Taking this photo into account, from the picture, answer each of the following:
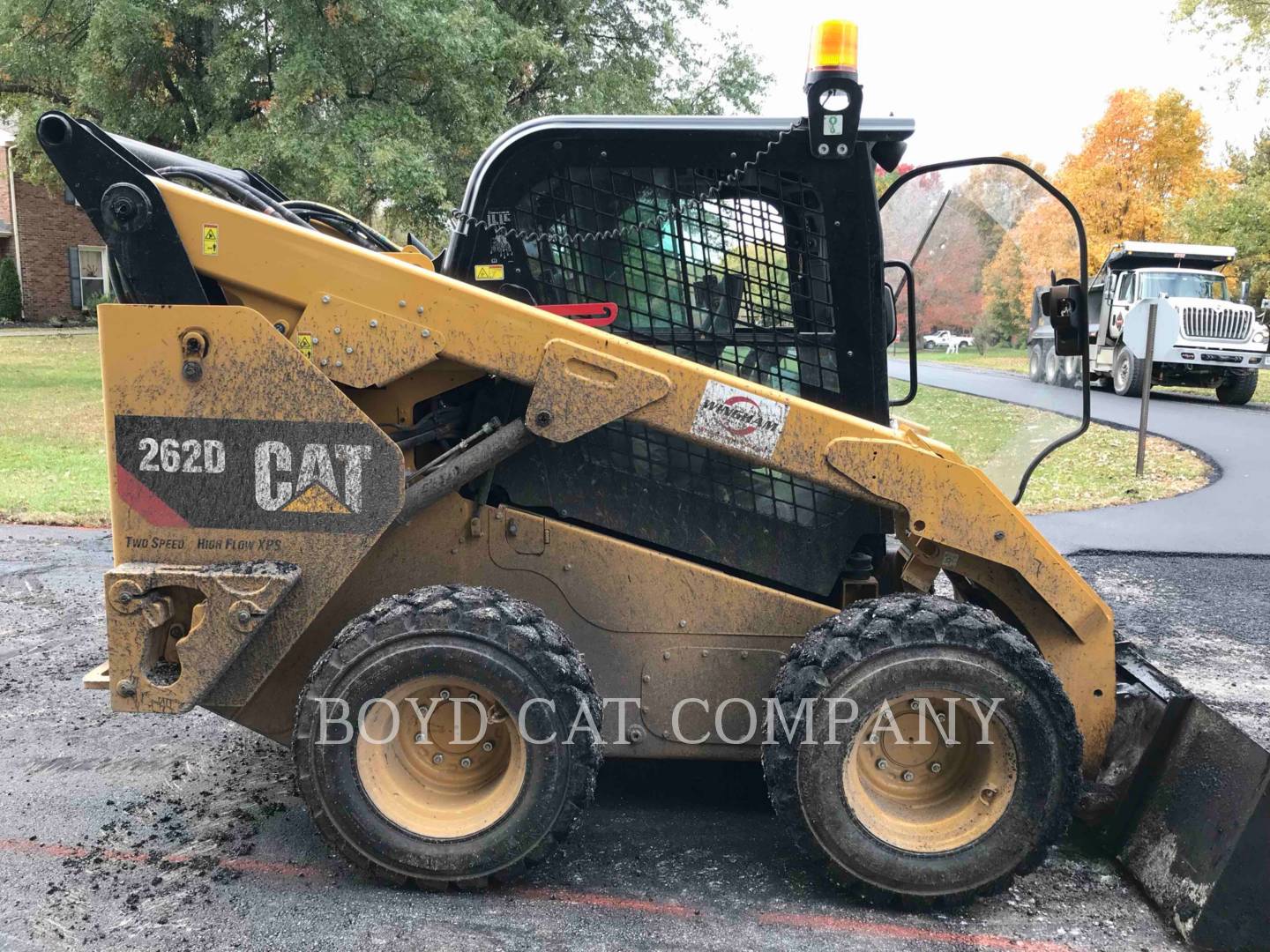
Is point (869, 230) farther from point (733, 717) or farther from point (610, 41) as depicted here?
point (610, 41)

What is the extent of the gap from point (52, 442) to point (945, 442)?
10.9m

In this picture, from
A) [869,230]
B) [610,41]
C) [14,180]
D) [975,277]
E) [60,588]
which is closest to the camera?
[869,230]

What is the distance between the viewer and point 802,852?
3.09 m

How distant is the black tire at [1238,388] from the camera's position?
18984 millimetres

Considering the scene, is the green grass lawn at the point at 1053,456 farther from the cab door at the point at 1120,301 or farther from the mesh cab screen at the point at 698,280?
the cab door at the point at 1120,301

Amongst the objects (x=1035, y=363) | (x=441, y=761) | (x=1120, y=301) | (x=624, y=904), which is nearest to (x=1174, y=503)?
(x=1035, y=363)

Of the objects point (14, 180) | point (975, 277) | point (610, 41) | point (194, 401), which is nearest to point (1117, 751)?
point (975, 277)

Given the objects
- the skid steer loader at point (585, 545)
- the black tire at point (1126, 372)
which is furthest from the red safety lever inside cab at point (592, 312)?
the black tire at point (1126, 372)

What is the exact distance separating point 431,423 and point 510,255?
0.58 m

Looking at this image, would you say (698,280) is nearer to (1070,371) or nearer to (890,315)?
(890,315)

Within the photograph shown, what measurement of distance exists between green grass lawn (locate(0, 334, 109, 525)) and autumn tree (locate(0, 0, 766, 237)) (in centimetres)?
386

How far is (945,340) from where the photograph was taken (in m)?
3.85

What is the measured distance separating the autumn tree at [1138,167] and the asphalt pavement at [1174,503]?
16088 mm

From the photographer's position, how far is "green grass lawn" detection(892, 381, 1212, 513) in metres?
3.78
